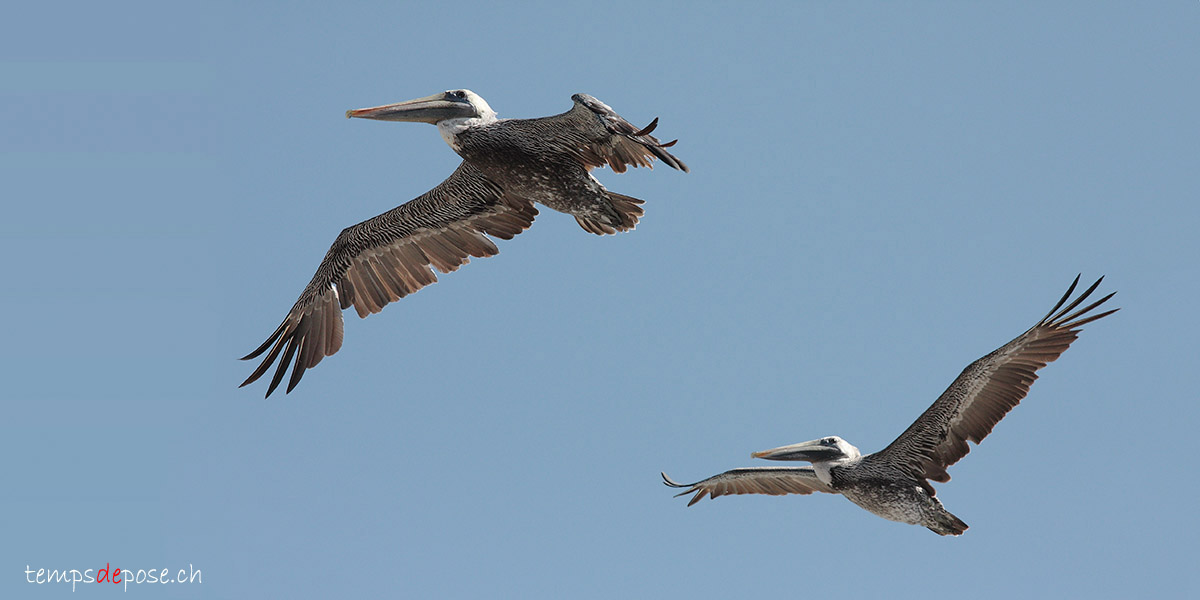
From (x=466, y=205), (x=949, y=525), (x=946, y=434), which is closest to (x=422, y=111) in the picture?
(x=466, y=205)

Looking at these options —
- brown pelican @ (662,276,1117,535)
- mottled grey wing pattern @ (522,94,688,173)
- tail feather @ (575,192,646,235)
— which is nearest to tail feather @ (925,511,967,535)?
brown pelican @ (662,276,1117,535)

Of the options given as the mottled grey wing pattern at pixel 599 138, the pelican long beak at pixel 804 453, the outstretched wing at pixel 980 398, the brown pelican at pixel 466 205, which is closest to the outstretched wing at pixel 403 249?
the brown pelican at pixel 466 205

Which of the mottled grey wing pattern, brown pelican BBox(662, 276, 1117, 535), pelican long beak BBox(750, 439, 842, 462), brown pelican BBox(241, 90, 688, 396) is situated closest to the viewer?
the mottled grey wing pattern

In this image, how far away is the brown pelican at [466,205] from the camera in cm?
1155

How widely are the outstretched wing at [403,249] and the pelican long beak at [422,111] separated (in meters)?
0.92

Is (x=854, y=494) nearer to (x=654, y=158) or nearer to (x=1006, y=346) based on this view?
(x=1006, y=346)

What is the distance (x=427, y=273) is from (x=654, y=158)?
3520 millimetres

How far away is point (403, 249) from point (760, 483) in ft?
15.5

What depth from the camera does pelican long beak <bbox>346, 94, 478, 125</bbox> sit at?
12.5m

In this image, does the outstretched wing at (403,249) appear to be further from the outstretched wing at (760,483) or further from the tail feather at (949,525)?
the tail feather at (949,525)

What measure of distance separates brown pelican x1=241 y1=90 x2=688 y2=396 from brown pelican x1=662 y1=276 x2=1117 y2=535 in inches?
136

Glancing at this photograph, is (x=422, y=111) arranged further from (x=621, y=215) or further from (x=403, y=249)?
(x=621, y=215)

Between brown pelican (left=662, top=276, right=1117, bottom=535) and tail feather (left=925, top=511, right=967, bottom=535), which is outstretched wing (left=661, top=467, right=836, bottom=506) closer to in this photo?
brown pelican (left=662, top=276, right=1117, bottom=535)

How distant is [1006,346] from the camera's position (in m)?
12.1
